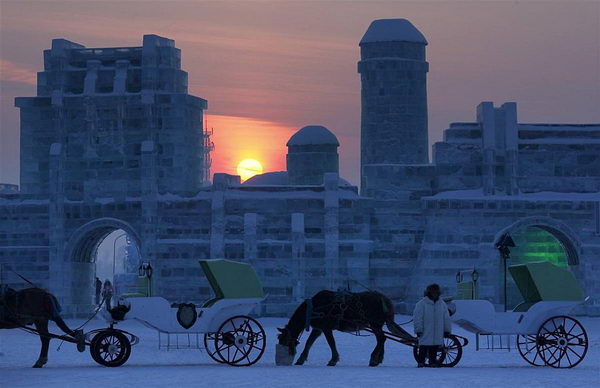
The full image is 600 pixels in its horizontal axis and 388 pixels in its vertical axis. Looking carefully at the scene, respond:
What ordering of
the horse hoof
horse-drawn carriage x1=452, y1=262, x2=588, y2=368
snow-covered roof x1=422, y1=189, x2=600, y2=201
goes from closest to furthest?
the horse hoof
horse-drawn carriage x1=452, y1=262, x2=588, y2=368
snow-covered roof x1=422, y1=189, x2=600, y2=201

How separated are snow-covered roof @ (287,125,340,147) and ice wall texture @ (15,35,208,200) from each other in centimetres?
724

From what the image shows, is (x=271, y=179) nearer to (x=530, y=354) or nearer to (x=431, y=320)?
(x=530, y=354)

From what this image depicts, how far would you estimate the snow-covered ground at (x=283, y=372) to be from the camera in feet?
52.9

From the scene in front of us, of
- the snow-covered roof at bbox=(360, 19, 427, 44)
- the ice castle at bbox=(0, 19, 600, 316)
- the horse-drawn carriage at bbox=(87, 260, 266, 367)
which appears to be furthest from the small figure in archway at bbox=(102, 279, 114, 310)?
the snow-covered roof at bbox=(360, 19, 427, 44)

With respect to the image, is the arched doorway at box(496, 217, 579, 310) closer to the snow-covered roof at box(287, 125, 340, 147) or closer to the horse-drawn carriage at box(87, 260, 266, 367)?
the snow-covered roof at box(287, 125, 340, 147)

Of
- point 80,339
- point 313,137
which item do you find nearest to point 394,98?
point 313,137

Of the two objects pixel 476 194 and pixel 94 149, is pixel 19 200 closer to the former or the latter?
pixel 94 149

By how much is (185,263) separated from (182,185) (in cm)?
258

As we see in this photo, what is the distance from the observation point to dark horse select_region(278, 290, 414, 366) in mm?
19375

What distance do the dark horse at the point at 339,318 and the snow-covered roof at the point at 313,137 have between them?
26713 mm

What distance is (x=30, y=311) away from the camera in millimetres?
19375

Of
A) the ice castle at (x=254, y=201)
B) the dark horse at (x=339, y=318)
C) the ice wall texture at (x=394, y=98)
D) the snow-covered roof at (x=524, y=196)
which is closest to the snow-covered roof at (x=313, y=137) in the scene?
the ice wall texture at (x=394, y=98)

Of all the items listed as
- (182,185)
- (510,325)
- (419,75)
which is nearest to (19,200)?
(182,185)

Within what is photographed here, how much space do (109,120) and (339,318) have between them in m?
21.3
